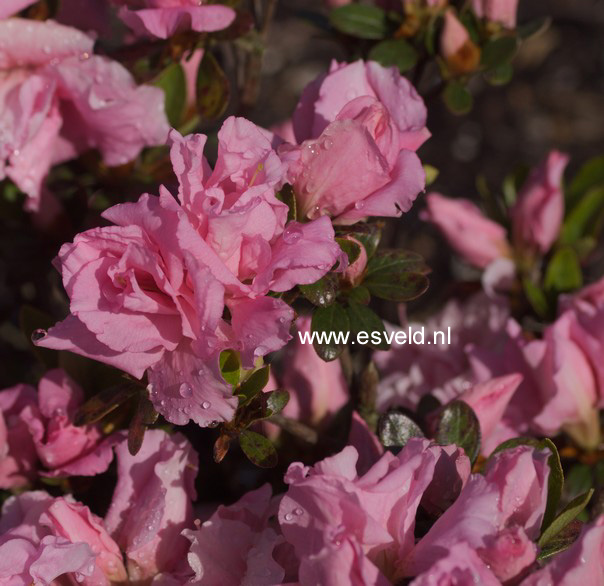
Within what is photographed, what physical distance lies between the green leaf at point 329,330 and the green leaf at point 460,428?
0.51 feet

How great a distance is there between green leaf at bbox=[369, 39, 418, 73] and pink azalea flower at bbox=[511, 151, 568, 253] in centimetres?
32

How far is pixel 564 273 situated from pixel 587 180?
0.91 ft

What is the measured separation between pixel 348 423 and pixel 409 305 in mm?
841

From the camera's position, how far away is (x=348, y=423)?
4.09ft

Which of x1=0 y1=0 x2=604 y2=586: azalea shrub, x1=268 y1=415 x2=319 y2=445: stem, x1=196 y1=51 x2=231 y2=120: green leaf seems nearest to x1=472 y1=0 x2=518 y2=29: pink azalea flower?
x1=0 y1=0 x2=604 y2=586: azalea shrub

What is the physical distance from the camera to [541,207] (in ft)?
4.96

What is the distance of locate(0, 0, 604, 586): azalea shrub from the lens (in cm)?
84

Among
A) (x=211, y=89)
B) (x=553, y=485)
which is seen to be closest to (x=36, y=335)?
(x=211, y=89)

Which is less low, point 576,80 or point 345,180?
point 345,180

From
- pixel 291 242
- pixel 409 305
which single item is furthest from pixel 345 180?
pixel 409 305

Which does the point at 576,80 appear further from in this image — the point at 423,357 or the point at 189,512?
the point at 189,512

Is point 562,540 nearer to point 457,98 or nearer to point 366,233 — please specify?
point 366,233

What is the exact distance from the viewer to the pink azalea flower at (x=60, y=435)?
3.53 ft

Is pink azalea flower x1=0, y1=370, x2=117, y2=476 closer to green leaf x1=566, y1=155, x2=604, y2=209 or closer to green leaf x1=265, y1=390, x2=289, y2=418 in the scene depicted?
green leaf x1=265, y1=390, x2=289, y2=418
